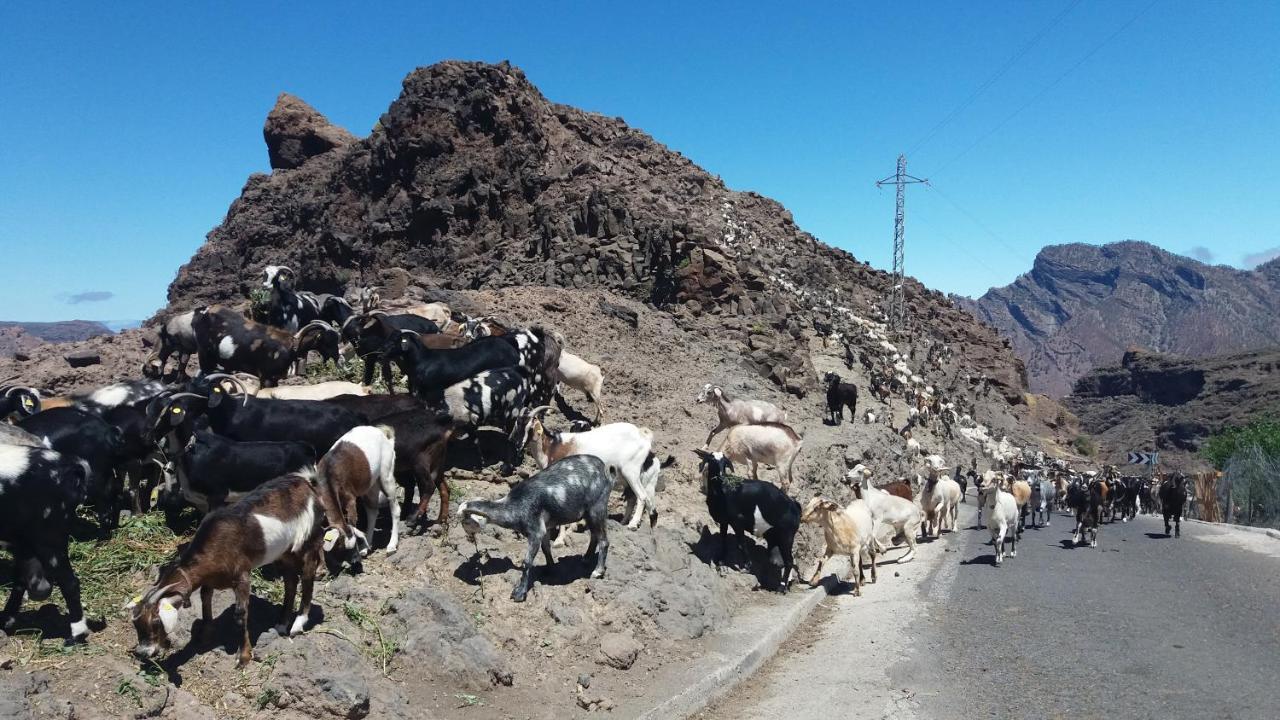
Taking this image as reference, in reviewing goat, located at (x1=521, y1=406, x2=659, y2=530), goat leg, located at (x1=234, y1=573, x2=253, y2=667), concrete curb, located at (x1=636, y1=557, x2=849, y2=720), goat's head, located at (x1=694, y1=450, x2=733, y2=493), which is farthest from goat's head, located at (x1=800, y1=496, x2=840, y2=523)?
goat leg, located at (x1=234, y1=573, x2=253, y2=667)

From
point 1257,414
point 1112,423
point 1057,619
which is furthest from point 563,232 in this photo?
point 1112,423

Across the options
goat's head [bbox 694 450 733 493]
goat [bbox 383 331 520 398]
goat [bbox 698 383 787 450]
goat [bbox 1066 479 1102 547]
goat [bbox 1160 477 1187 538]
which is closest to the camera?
goat's head [bbox 694 450 733 493]

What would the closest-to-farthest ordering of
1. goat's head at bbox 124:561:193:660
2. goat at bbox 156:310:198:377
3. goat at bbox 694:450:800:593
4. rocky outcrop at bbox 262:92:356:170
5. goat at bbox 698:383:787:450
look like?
goat's head at bbox 124:561:193:660 < goat at bbox 694:450:800:593 < goat at bbox 156:310:198:377 < goat at bbox 698:383:787:450 < rocky outcrop at bbox 262:92:356:170

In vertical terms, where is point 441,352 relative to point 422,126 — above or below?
below

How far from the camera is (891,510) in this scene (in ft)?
49.1

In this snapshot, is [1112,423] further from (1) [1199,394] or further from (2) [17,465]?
(2) [17,465]

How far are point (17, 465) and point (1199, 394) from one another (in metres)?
101

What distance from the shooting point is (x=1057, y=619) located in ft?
35.1

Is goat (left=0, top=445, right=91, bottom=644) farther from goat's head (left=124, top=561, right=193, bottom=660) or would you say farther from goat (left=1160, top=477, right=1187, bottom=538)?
goat (left=1160, top=477, right=1187, bottom=538)

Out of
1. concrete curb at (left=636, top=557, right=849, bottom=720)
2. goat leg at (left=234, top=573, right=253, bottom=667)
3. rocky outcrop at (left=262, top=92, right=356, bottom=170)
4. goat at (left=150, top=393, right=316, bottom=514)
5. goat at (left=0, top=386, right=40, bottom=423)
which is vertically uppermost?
rocky outcrop at (left=262, top=92, right=356, bottom=170)

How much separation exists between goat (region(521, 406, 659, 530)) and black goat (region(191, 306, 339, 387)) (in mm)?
4268

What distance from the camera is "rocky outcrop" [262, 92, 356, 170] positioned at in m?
60.9

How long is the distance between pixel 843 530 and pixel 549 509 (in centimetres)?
545

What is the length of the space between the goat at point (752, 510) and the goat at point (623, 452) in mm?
942
